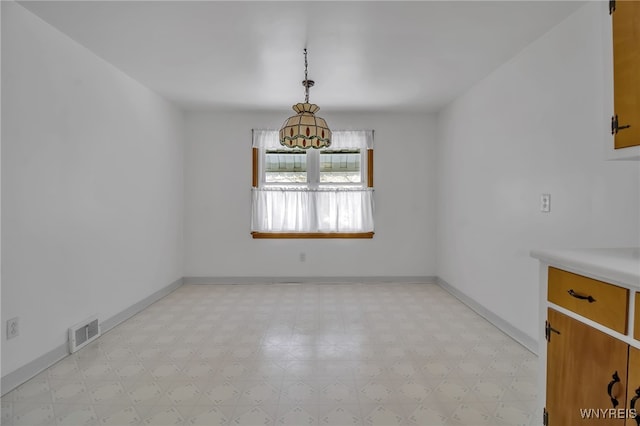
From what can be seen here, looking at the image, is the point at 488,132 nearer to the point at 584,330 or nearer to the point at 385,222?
the point at 385,222

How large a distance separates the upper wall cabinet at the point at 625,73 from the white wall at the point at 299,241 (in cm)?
330

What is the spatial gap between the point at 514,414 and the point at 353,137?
3.53 metres

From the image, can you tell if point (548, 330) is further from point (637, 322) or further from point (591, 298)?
point (637, 322)

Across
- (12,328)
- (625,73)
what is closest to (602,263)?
(625,73)

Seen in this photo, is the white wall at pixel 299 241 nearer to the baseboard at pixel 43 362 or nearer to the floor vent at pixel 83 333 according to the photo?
the baseboard at pixel 43 362

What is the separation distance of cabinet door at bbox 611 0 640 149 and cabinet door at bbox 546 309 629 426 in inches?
28.6

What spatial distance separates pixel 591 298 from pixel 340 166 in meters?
3.70

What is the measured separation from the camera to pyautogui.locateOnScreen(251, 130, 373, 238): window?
4.48m

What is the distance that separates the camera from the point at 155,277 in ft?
12.2

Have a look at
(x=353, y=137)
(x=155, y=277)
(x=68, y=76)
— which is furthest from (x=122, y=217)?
(x=353, y=137)

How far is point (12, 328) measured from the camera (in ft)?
6.43

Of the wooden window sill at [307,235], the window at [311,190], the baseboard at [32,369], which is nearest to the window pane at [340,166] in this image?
the window at [311,190]

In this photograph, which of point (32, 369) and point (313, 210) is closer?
point (32, 369)

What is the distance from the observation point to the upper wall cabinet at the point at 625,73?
1173mm
